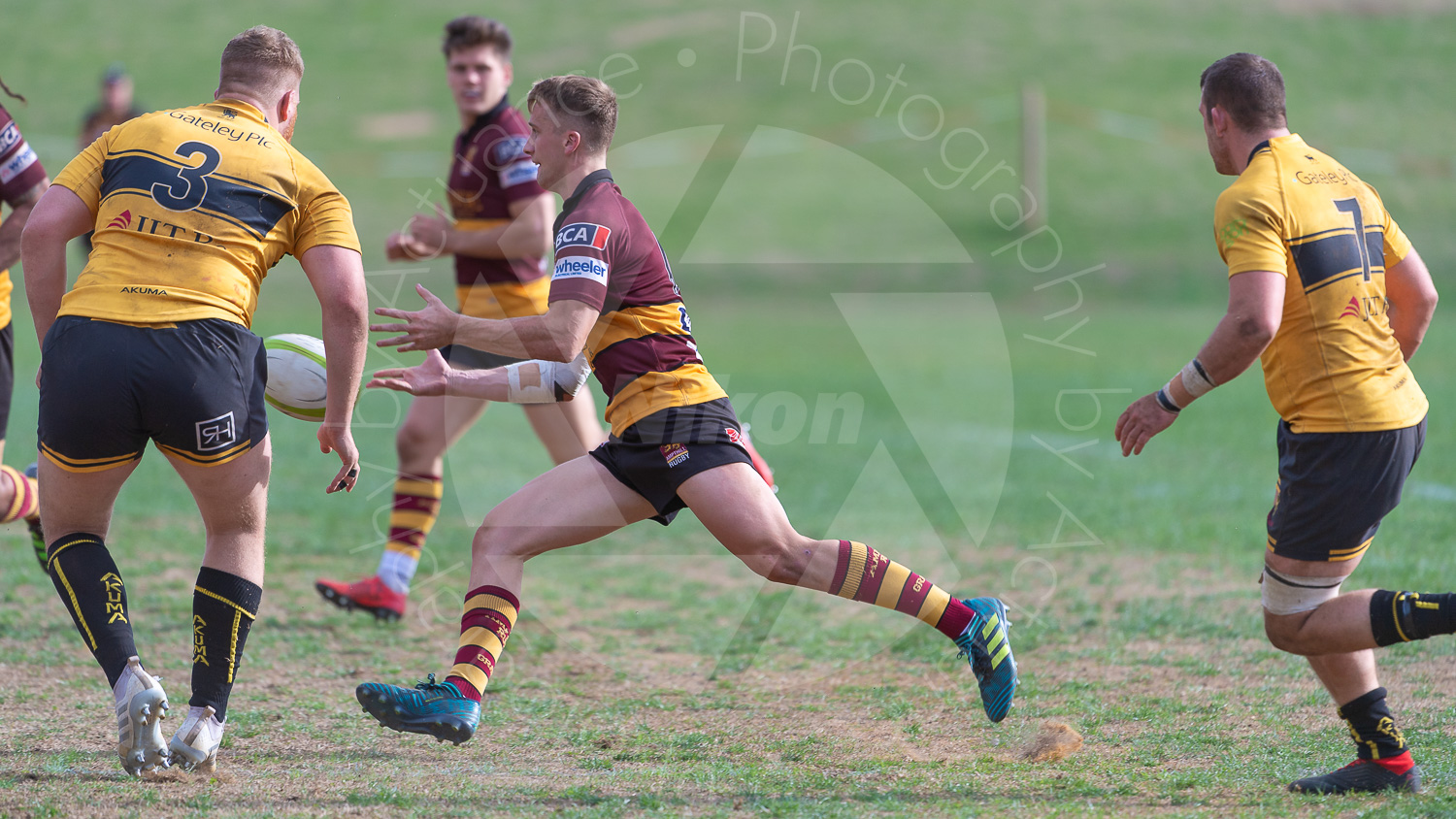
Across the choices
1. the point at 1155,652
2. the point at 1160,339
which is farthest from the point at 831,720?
the point at 1160,339

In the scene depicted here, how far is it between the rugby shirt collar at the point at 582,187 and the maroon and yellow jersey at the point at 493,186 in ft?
7.15

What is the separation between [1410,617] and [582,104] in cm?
302

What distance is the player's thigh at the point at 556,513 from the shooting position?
4219 millimetres

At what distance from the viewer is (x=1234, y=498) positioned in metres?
8.80

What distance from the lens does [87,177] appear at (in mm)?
3857

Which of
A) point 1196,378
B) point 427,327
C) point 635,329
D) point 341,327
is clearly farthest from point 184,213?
point 1196,378

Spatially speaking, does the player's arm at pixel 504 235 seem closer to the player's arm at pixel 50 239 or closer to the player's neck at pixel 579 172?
the player's neck at pixel 579 172

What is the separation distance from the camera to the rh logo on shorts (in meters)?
3.75

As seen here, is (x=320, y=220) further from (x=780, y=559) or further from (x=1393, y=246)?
(x=1393, y=246)

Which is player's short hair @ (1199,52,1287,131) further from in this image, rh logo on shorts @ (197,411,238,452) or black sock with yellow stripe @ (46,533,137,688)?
black sock with yellow stripe @ (46,533,137,688)

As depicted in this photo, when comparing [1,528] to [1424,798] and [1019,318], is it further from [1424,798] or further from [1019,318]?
[1019,318]

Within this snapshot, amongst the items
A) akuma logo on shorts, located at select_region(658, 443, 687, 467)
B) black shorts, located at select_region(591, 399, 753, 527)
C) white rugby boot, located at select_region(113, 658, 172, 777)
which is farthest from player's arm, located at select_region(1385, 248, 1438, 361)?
white rugby boot, located at select_region(113, 658, 172, 777)

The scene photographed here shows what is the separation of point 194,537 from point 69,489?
4.22 meters

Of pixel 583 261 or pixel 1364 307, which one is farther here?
pixel 583 261
